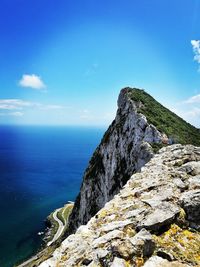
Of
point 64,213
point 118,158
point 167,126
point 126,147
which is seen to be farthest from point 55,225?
point 167,126

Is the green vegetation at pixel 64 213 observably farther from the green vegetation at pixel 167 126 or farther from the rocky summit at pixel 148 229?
the rocky summit at pixel 148 229

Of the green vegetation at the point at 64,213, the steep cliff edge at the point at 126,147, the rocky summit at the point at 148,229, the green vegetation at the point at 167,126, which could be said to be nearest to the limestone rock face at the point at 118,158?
the steep cliff edge at the point at 126,147

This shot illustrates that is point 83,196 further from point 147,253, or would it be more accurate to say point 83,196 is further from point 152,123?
point 147,253

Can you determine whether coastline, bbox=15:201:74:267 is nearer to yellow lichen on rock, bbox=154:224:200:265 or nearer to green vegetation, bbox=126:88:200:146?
green vegetation, bbox=126:88:200:146

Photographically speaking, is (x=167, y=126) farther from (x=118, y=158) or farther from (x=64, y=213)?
(x=64, y=213)

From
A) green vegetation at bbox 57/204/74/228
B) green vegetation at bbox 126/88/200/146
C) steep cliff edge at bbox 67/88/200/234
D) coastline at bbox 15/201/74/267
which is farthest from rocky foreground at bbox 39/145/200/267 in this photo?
green vegetation at bbox 57/204/74/228

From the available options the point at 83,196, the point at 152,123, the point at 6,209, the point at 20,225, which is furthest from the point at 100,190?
the point at 6,209
